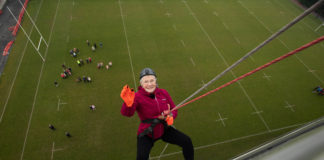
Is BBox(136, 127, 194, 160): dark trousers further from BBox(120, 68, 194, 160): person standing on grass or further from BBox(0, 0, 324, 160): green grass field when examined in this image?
BBox(0, 0, 324, 160): green grass field

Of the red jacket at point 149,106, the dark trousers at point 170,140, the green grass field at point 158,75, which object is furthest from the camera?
the green grass field at point 158,75

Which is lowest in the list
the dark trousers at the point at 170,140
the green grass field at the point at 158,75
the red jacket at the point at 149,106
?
the green grass field at the point at 158,75

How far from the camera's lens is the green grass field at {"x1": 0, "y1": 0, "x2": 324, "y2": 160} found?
11156mm

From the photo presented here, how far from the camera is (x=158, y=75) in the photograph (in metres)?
14.8

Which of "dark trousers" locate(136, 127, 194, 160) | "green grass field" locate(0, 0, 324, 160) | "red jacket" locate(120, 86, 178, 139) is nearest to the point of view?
"dark trousers" locate(136, 127, 194, 160)

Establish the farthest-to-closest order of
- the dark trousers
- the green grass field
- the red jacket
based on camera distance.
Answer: the green grass field
the red jacket
the dark trousers

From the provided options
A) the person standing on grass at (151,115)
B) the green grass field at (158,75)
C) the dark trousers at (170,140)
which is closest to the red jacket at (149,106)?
the person standing on grass at (151,115)

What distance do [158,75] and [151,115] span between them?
10.3 metres

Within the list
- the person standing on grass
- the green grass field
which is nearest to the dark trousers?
the person standing on grass

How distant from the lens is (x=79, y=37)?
17406 millimetres

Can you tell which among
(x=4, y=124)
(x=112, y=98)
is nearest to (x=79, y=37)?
(x=112, y=98)

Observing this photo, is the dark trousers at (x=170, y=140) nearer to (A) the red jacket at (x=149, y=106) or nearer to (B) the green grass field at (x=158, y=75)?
(A) the red jacket at (x=149, y=106)

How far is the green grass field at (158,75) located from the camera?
1116 cm

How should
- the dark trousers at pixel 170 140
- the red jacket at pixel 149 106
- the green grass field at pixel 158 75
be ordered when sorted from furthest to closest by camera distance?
the green grass field at pixel 158 75
the red jacket at pixel 149 106
the dark trousers at pixel 170 140
